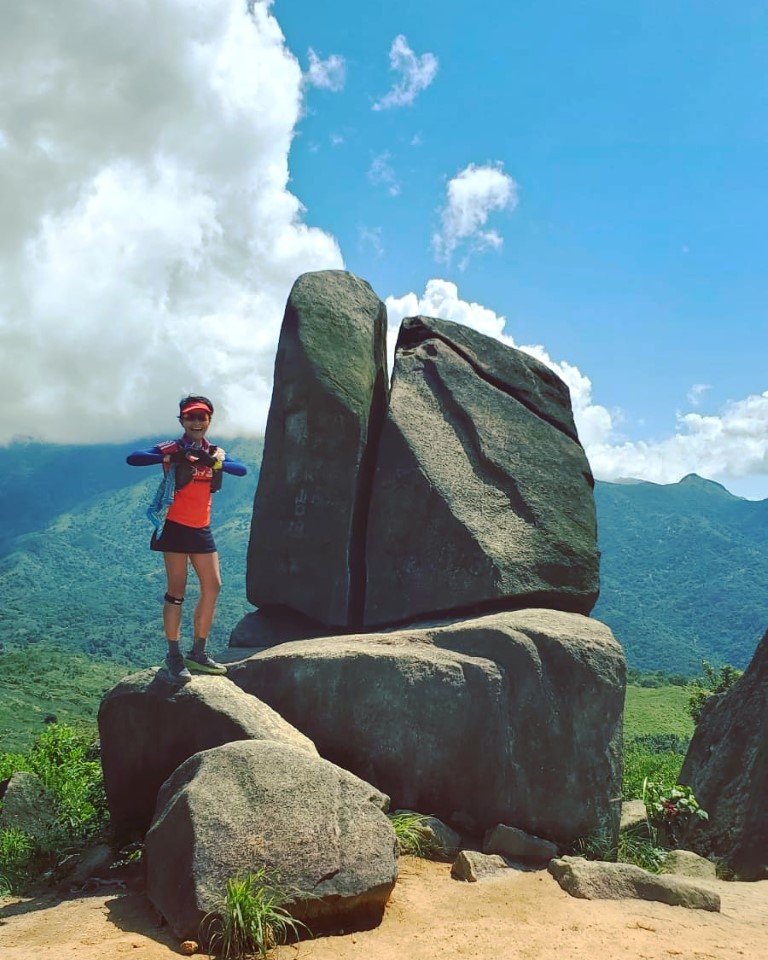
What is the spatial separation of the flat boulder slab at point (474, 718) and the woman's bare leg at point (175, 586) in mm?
1321

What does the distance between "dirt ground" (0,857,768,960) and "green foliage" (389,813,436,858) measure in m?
0.33

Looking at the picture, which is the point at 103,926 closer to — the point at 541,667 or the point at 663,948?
the point at 663,948

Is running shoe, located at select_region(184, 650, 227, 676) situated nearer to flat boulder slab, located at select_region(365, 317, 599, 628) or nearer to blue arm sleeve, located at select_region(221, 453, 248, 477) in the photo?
blue arm sleeve, located at select_region(221, 453, 248, 477)

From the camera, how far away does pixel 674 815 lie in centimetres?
1097

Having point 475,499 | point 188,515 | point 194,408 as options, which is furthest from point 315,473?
point 188,515

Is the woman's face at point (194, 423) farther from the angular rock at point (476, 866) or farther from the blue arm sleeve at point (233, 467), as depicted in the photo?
the angular rock at point (476, 866)

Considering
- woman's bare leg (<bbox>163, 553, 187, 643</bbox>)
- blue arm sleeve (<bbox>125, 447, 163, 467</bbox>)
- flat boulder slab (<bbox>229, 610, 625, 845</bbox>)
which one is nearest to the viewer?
blue arm sleeve (<bbox>125, 447, 163, 467</bbox>)

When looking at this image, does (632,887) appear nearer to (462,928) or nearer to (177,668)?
(462,928)

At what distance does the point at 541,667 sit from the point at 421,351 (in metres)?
5.88

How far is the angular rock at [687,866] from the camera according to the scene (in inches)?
370

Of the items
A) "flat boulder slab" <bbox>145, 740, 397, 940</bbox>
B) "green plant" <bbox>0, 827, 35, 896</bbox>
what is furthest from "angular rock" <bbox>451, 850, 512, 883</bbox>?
"green plant" <bbox>0, 827, 35, 896</bbox>

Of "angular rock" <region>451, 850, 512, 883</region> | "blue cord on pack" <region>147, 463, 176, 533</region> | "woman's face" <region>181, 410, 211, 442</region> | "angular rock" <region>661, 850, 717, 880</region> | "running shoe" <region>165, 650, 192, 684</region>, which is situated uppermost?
"woman's face" <region>181, 410, 211, 442</region>

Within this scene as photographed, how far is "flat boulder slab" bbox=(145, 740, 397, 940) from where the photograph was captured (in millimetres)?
5785

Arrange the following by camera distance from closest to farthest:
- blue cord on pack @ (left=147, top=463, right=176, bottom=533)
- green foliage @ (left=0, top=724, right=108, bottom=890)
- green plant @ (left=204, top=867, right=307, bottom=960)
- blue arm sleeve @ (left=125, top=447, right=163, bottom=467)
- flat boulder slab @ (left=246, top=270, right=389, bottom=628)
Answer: green plant @ (left=204, top=867, right=307, bottom=960)
blue arm sleeve @ (left=125, top=447, right=163, bottom=467)
blue cord on pack @ (left=147, top=463, right=176, bottom=533)
green foliage @ (left=0, top=724, right=108, bottom=890)
flat boulder slab @ (left=246, top=270, right=389, bottom=628)
